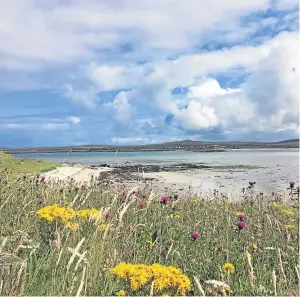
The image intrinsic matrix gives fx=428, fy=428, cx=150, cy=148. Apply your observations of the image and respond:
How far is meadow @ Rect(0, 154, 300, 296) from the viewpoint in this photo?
3.04 m

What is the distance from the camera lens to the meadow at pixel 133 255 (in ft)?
9.96

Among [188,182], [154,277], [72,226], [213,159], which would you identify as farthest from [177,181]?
[213,159]

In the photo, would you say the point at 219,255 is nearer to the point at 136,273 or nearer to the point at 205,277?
the point at 205,277

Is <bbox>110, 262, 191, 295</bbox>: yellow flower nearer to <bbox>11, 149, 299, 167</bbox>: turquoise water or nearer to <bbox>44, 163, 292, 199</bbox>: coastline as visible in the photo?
<bbox>44, 163, 292, 199</bbox>: coastline

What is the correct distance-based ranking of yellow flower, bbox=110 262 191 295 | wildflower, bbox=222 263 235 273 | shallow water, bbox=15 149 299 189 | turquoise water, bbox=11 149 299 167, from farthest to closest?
turquoise water, bbox=11 149 299 167 → shallow water, bbox=15 149 299 189 → wildflower, bbox=222 263 235 273 → yellow flower, bbox=110 262 191 295

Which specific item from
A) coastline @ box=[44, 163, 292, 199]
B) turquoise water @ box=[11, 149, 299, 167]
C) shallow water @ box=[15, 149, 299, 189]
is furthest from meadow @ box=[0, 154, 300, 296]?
turquoise water @ box=[11, 149, 299, 167]

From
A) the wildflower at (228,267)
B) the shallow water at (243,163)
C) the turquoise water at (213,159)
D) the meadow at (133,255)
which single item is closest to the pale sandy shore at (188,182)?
the shallow water at (243,163)

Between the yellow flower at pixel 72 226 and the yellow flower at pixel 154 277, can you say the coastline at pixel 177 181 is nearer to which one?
the yellow flower at pixel 72 226

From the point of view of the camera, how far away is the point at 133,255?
4941mm

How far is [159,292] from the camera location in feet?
10.2

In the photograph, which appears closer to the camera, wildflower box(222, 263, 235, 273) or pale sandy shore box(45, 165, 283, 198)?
wildflower box(222, 263, 235, 273)

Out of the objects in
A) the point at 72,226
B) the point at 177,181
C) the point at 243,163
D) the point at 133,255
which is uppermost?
the point at 72,226

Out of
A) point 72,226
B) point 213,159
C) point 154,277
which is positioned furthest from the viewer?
point 213,159

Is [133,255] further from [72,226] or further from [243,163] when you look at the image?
[243,163]
